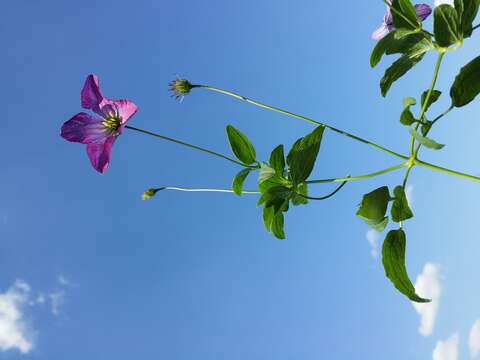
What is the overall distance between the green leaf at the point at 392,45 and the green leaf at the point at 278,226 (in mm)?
511

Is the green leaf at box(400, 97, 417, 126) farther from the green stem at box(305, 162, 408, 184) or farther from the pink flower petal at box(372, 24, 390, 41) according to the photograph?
the pink flower petal at box(372, 24, 390, 41)

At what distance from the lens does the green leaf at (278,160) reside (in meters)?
1.41

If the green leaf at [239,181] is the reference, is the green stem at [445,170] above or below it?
below

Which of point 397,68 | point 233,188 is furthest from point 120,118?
point 397,68

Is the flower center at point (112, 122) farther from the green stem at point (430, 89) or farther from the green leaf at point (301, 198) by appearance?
the green stem at point (430, 89)

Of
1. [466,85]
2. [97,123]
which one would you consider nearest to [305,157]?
[466,85]

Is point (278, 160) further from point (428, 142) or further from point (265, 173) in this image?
point (428, 142)

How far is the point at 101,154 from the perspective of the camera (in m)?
1.62

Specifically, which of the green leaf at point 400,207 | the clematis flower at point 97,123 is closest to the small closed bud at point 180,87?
the clematis flower at point 97,123

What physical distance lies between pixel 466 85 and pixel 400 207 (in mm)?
316

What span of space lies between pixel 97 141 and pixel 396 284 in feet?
3.42

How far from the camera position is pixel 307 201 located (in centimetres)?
149

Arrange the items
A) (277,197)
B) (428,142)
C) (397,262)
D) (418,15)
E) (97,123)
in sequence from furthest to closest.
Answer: (97,123)
(418,15)
(277,197)
(397,262)
(428,142)

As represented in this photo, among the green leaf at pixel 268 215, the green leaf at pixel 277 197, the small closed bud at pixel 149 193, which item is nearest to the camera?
the green leaf at pixel 277 197
